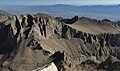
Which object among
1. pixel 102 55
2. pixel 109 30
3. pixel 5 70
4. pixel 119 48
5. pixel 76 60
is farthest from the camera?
pixel 109 30

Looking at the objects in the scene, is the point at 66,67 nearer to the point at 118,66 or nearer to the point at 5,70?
the point at 118,66

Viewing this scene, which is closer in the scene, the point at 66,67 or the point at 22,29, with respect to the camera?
the point at 66,67

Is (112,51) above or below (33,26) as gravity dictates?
below

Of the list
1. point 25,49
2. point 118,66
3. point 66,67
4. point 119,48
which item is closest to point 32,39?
point 25,49

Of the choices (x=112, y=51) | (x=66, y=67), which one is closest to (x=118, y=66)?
(x=66, y=67)

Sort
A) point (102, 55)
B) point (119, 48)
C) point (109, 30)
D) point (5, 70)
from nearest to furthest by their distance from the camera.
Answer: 1. point (5, 70)
2. point (102, 55)
3. point (119, 48)
4. point (109, 30)

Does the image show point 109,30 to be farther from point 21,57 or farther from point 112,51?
point 21,57
